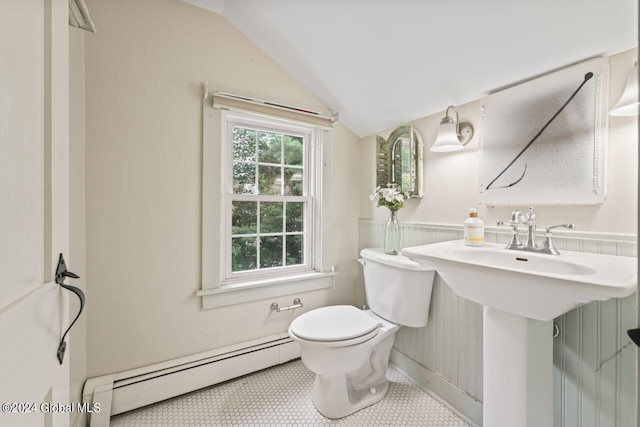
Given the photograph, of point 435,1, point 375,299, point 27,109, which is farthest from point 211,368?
point 435,1

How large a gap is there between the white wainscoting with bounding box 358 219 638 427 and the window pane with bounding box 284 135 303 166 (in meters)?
1.08

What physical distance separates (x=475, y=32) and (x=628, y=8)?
0.44 meters

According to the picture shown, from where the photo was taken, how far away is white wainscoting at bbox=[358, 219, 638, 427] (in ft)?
3.04

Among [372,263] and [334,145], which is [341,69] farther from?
[372,263]

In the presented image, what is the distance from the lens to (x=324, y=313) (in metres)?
1.55

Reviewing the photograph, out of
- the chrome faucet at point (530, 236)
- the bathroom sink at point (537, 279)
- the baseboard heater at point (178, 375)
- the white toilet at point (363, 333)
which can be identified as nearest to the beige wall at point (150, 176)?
the baseboard heater at point (178, 375)

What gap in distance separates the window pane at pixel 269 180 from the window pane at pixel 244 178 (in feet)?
0.16

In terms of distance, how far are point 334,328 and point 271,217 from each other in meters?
0.87

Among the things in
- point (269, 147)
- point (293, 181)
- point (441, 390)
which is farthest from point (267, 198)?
point (441, 390)

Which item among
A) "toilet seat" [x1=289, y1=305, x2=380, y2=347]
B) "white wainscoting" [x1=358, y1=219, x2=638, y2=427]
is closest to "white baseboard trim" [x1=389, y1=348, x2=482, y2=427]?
"white wainscoting" [x1=358, y1=219, x2=638, y2=427]

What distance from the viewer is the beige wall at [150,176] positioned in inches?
52.0

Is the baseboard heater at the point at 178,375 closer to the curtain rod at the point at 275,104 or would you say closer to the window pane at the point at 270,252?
the window pane at the point at 270,252

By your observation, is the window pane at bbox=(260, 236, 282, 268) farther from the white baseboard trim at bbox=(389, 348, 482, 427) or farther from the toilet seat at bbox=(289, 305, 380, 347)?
the white baseboard trim at bbox=(389, 348, 482, 427)

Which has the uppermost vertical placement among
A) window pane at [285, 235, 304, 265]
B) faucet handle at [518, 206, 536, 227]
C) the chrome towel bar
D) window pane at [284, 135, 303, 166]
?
window pane at [284, 135, 303, 166]
